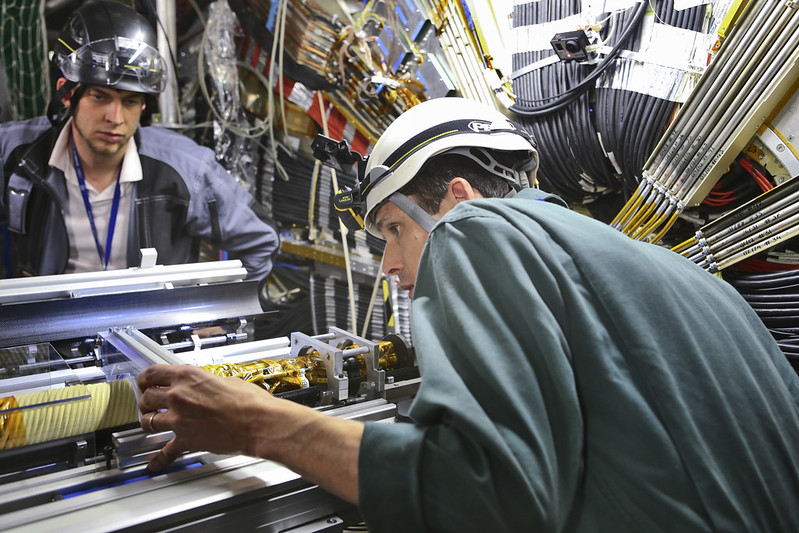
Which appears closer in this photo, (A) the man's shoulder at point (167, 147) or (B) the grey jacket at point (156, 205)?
(B) the grey jacket at point (156, 205)

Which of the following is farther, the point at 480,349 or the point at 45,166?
the point at 45,166

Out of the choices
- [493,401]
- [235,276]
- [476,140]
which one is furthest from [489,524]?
[235,276]

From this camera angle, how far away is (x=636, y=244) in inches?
44.9

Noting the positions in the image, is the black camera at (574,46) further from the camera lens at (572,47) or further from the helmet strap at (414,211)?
the helmet strap at (414,211)

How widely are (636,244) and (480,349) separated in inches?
15.4

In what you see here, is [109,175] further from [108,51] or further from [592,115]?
[592,115]

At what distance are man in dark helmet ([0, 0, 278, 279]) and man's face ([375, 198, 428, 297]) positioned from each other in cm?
201

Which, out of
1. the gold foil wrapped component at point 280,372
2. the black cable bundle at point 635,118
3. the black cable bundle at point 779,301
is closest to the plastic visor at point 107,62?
the gold foil wrapped component at point 280,372

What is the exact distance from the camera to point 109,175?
3426mm

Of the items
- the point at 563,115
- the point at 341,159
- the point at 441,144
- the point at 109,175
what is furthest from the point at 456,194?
the point at 109,175

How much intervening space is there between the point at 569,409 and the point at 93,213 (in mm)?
3102

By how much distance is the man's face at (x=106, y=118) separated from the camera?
10.3ft

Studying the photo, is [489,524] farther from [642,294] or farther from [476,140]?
[476,140]

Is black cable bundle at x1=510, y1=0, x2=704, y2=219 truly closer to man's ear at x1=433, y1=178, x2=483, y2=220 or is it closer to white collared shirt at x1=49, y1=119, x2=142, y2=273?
man's ear at x1=433, y1=178, x2=483, y2=220
